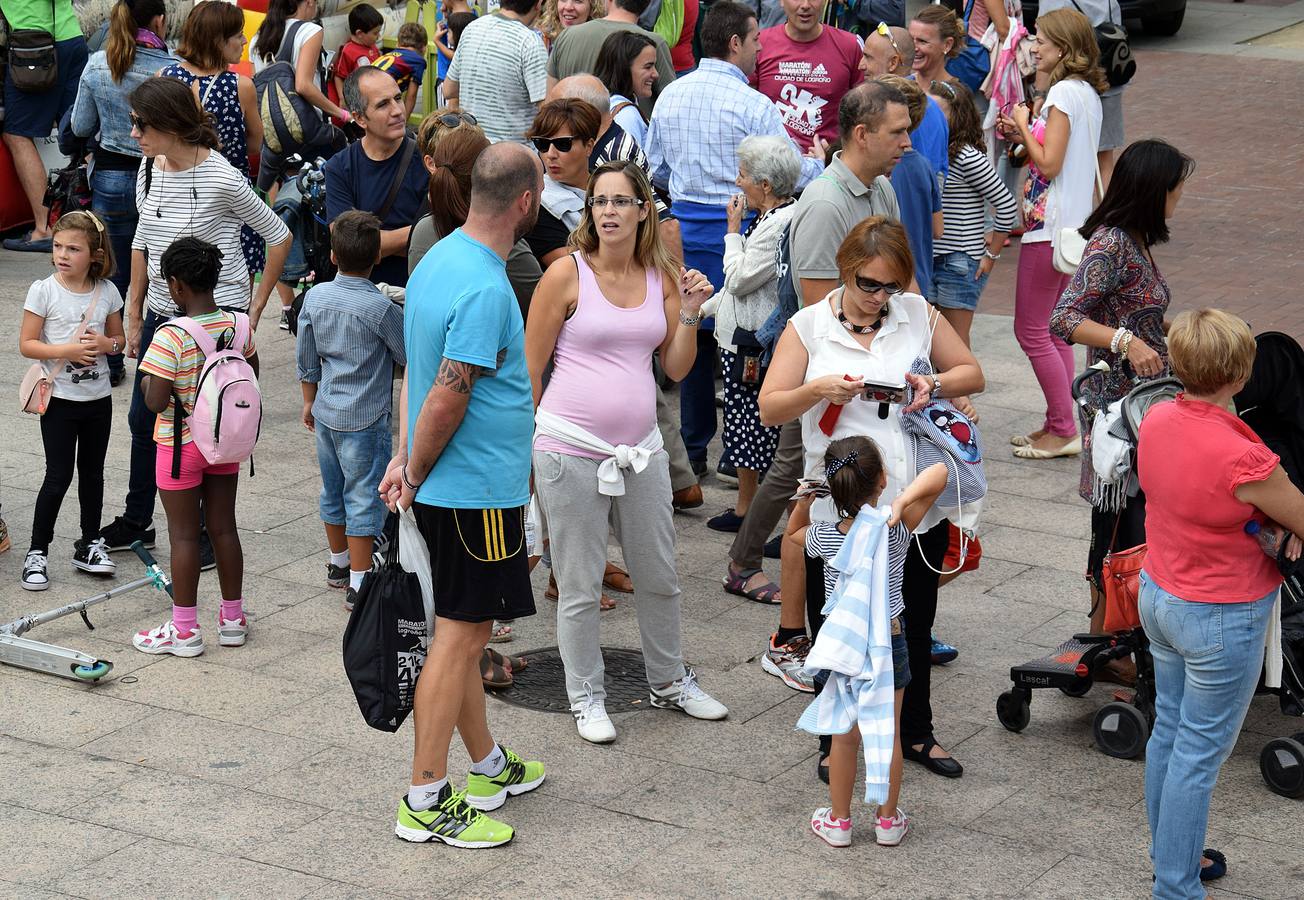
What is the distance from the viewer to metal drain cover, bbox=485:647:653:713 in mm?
5930

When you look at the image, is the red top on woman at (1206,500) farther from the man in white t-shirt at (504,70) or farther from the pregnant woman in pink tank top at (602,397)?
the man in white t-shirt at (504,70)

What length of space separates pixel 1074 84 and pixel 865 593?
4.75 meters

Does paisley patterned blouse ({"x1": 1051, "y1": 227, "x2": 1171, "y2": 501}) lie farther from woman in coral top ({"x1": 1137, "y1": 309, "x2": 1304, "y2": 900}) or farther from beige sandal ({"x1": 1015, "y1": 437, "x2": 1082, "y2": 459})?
beige sandal ({"x1": 1015, "y1": 437, "x2": 1082, "y2": 459})

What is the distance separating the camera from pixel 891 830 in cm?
486

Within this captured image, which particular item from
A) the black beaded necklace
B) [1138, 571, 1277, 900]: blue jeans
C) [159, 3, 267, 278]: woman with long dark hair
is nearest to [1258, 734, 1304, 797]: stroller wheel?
[1138, 571, 1277, 900]: blue jeans

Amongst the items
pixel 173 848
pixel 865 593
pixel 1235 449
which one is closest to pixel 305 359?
pixel 173 848

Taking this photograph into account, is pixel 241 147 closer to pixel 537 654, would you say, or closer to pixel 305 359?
pixel 305 359

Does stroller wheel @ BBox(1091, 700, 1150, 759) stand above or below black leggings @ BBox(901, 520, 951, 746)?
below

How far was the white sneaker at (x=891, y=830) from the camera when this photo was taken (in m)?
4.86

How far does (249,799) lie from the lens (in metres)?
5.13

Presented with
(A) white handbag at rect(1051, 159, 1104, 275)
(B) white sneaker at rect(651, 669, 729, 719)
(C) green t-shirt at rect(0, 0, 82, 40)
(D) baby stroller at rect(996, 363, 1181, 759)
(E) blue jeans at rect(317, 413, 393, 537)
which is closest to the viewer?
(D) baby stroller at rect(996, 363, 1181, 759)

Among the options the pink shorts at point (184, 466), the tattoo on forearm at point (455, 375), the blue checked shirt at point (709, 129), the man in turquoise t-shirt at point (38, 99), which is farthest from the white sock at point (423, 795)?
the man in turquoise t-shirt at point (38, 99)

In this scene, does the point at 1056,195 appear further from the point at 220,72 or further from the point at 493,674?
the point at 220,72

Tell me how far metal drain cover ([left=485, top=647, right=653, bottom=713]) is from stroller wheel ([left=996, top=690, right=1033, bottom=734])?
123cm
